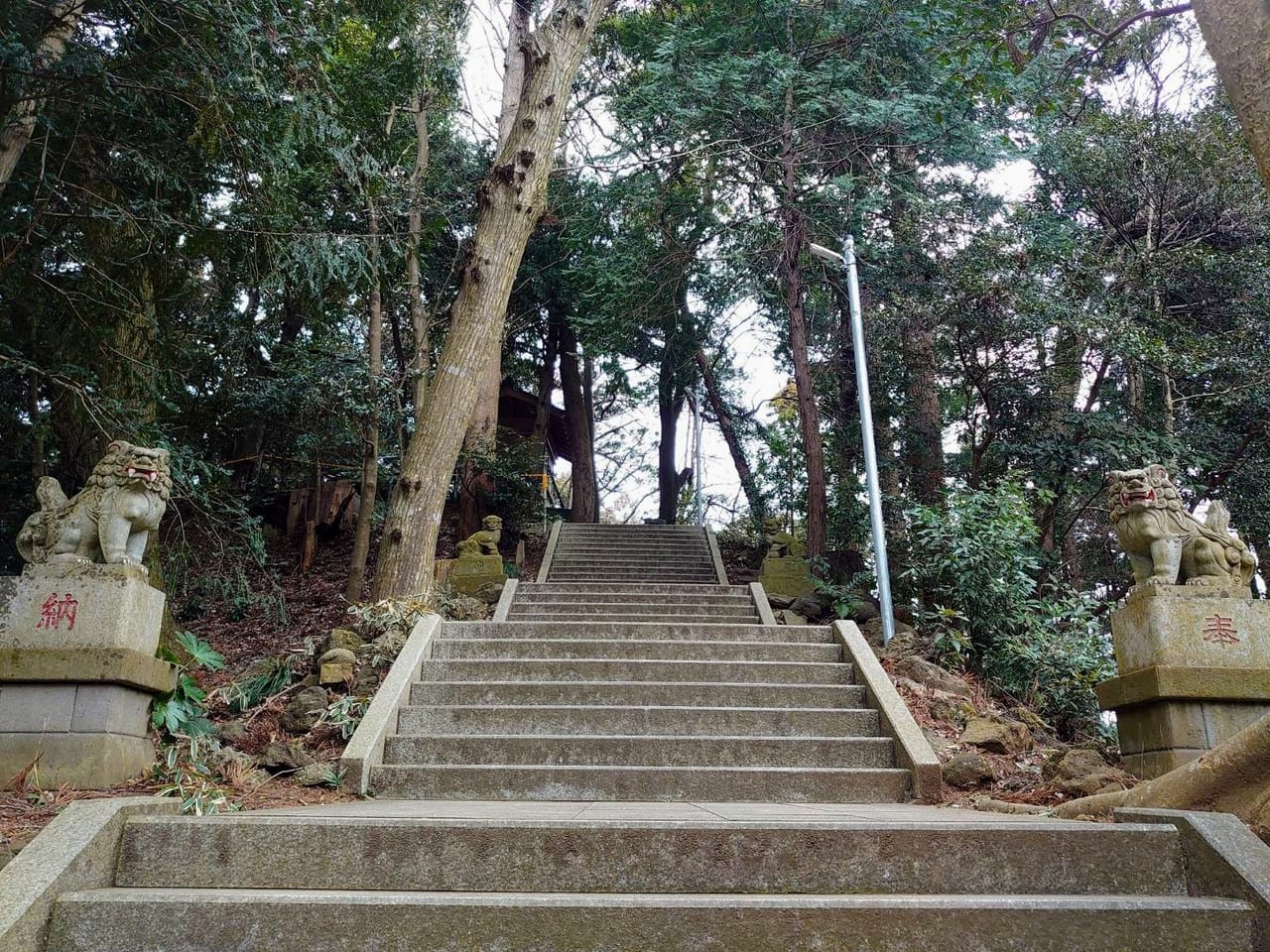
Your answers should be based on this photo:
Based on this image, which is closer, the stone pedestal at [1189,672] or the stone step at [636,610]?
the stone pedestal at [1189,672]

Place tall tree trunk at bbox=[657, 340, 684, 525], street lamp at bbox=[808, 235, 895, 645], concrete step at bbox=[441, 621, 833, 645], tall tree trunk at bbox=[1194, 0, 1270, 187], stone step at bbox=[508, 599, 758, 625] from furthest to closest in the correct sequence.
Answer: tall tree trunk at bbox=[657, 340, 684, 525]
stone step at bbox=[508, 599, 758, 625]
street lamp at bbox=[808, 235, 895, 645]
concrete step at bbox=[441, 621, 833, 645]
tall tree trunk at bbox=[1194, 0, 1270, 187]

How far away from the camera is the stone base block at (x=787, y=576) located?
11.4 metres

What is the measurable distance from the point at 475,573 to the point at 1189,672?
27.0 ft

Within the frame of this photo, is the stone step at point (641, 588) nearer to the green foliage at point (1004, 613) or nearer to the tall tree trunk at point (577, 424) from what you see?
the green foliage at point (1004, 613)

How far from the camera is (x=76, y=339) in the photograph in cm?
784

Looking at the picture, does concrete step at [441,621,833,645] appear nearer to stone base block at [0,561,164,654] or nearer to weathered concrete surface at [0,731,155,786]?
stone base block at [0,561,164,654]

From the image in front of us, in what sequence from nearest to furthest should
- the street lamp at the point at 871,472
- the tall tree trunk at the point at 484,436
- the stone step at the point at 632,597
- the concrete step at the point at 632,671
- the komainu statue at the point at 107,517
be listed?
the komainu statue at the point at 107,517 < the concrete step at the point at 632,671 < the street lamp at the point at 871,472 < the stone step at the point at 632,597 < the tall tree trunk at the point at 484,436

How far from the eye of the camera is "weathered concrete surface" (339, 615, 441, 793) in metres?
4.75

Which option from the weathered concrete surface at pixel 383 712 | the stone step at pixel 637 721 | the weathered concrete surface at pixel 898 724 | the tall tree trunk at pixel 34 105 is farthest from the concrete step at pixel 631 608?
the tall tree trunk at pixel 34 105

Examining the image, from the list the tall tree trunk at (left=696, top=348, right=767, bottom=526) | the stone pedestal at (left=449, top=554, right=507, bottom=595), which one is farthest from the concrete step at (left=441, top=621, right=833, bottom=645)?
the tall tree trunk at (left=696, top=348, right=767, bottom=526)

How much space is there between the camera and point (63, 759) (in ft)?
14.3

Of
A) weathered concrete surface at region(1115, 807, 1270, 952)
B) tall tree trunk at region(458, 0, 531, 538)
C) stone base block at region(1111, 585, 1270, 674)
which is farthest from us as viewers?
tall tree trunk at region(458, 0, 531, 538)

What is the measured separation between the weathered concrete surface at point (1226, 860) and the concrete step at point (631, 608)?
6.22 meters

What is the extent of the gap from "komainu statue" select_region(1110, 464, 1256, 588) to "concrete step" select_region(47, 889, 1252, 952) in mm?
2691
